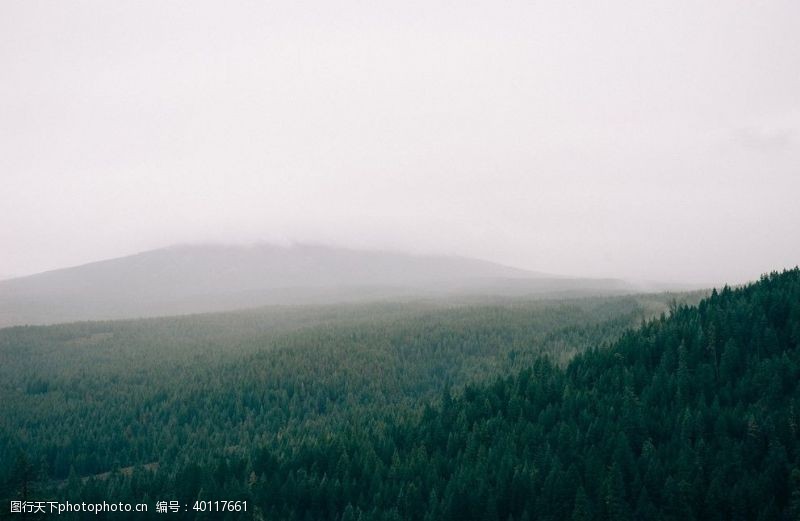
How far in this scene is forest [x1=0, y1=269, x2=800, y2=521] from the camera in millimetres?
47781

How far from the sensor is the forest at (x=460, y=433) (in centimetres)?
4778

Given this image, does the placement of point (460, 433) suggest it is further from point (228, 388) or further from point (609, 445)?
point (228, 388)

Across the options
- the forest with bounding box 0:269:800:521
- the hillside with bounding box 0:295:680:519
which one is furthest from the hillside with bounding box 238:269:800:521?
the hillside with bounding box 0:295:680:519

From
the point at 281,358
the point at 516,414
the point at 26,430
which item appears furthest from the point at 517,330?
the point at 26,430

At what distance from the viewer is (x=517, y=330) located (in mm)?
176125

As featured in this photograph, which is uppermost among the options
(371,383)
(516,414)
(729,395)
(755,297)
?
(755,297)

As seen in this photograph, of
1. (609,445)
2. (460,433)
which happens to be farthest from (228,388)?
(609,445)

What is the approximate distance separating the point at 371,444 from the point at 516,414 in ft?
79.3

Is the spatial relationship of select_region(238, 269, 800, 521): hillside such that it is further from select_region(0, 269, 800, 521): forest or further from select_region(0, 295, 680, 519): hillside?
select_region(0, 295, 680, 519): hillside

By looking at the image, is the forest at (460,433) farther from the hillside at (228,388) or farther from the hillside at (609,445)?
the hillside at (228,388)

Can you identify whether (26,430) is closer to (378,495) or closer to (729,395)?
(378,495)

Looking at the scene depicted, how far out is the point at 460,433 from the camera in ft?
237

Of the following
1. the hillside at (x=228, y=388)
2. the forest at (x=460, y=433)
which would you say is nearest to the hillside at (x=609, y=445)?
the forest at (x=460, y=433)

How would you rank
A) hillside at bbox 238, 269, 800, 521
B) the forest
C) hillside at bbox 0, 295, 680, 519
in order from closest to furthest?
hillside at bbox 238, 269, 800, 521, the forest, hillside at bbox 0, 295, 680, 519
